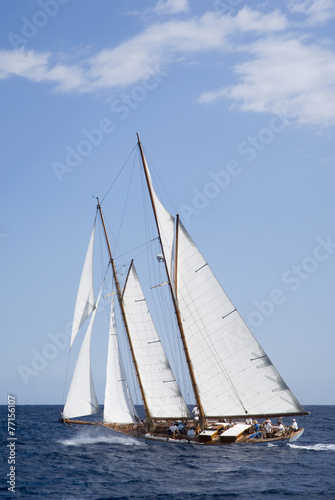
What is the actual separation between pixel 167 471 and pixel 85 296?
16130 millimetres

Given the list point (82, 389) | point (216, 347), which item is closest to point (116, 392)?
point (82, 389)

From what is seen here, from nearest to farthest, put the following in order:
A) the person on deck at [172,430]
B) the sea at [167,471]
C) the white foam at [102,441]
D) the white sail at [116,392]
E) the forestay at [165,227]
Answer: the sea at [167,471] < the person on deck at [172,430] < the forestay at [165,227] < the white sail at [116,392] < the white foam at [102,441]

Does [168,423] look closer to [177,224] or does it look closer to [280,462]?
[280,462]

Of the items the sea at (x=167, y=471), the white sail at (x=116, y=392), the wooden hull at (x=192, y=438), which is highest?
the white sail at (x=116, y=392)

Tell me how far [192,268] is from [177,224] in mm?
3665

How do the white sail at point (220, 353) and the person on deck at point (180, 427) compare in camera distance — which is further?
the person on deck at point (180, 427)

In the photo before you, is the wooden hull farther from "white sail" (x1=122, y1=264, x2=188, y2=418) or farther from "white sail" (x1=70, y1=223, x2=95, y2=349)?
"white sail" (x1=70, y1=223, x2=95, y2=349)

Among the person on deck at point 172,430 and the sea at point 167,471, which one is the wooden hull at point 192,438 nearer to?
the person on deck at point 172,430

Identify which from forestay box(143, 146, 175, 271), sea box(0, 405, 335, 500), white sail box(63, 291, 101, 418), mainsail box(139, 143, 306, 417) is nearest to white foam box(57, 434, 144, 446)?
sea box(0, 405, 335, 500)

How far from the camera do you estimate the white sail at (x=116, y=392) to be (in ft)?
158

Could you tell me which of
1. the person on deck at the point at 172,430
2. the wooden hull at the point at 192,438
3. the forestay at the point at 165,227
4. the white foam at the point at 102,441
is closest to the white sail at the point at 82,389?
the wooden hull at the point at 192,438

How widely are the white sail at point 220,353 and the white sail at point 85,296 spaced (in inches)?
298

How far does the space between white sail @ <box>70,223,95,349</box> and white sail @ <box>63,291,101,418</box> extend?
5.57 ft

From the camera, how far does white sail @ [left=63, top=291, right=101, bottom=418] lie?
46.9 metres
